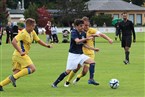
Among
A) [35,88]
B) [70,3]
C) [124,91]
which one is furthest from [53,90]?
[70,3]

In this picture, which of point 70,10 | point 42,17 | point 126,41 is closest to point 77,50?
point 126,41

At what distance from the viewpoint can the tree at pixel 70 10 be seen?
99062 mm

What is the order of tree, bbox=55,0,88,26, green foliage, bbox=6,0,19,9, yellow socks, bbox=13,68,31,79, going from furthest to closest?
green foliage, bbox=6,0,19,9 < tree, bbox=55,0,88,26 < yellow socks, bbox=13,68,31,79

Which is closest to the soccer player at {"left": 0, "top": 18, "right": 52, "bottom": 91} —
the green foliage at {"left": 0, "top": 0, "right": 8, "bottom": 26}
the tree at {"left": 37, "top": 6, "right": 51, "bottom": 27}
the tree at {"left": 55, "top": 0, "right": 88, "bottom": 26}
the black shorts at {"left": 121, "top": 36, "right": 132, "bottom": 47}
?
the black shorts at {"left": 121, "top": 36, "right": 132, "bottom": 47}

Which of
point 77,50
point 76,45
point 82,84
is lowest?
point 82,84

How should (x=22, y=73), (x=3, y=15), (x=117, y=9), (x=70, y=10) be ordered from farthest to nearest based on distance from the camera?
(x=117, y=9) → (x=70, y=10) → (x=3, y=15) → (x=22, y=73)

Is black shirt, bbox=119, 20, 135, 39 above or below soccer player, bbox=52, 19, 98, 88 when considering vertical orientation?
below

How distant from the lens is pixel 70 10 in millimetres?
99750

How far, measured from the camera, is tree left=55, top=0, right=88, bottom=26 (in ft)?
325

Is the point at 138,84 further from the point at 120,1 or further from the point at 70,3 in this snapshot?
the point at 120,1

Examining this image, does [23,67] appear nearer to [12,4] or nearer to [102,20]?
[102,20]

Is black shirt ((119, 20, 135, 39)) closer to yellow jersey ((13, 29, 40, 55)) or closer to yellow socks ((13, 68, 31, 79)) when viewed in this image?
yellow jersey ((13, 29, 40, 55))

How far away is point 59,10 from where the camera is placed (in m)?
102

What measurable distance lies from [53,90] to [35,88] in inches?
23.6
